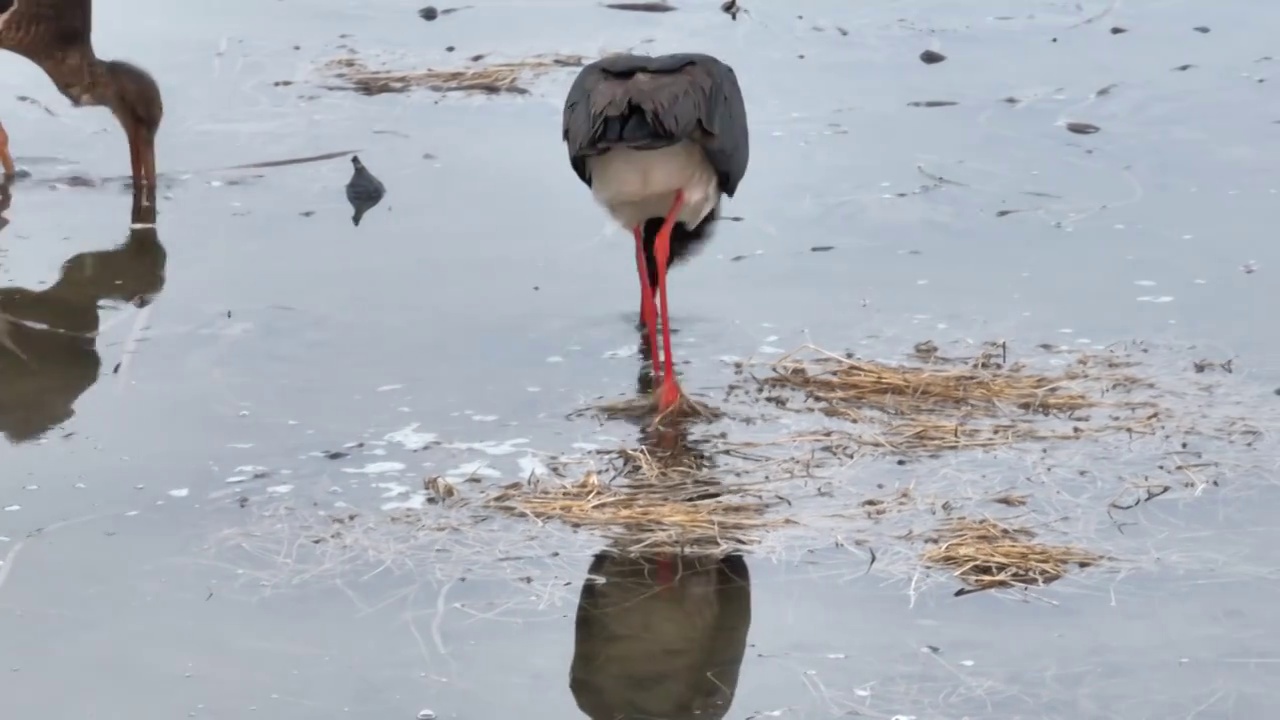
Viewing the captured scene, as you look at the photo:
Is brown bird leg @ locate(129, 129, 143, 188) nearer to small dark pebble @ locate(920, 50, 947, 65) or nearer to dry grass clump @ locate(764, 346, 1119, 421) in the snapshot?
dry grass clump @ locate(764, 346, 1119, 421)

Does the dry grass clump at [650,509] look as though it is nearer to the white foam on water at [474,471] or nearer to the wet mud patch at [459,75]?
the white foam on water at [474,471]

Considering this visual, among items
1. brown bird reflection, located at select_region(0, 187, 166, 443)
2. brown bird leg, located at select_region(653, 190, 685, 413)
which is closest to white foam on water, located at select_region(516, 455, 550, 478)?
brown bird leg, located at select_region(653, 190, 685, 413)

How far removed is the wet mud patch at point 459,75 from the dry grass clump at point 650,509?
4653 mm

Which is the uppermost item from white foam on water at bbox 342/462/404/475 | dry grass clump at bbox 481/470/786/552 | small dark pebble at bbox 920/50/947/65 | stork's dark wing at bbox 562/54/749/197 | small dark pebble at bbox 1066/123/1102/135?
stork's dark wing at bbox 562/54/749/197

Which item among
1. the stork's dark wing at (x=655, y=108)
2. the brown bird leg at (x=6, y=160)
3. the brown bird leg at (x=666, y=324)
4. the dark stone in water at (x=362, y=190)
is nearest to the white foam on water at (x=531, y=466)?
the brown bird leg at (x=666, y=324)

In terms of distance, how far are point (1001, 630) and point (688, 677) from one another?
0.78 m

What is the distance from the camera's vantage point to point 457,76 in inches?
395

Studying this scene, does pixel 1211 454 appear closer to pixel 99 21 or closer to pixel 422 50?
pixel 422 50

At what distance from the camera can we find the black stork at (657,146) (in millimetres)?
6066

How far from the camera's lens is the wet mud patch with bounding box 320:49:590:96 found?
9.85 meters

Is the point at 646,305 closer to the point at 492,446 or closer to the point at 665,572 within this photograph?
the point at 492,446

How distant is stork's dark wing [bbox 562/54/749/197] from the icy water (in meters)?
0.72

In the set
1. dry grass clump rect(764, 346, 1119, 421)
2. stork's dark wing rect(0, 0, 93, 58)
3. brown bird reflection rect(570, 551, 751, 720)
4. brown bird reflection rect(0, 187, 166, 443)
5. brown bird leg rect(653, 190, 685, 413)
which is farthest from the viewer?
stork's dark wing rect(0, 0, 93, 58)

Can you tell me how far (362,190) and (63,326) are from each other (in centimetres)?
171
